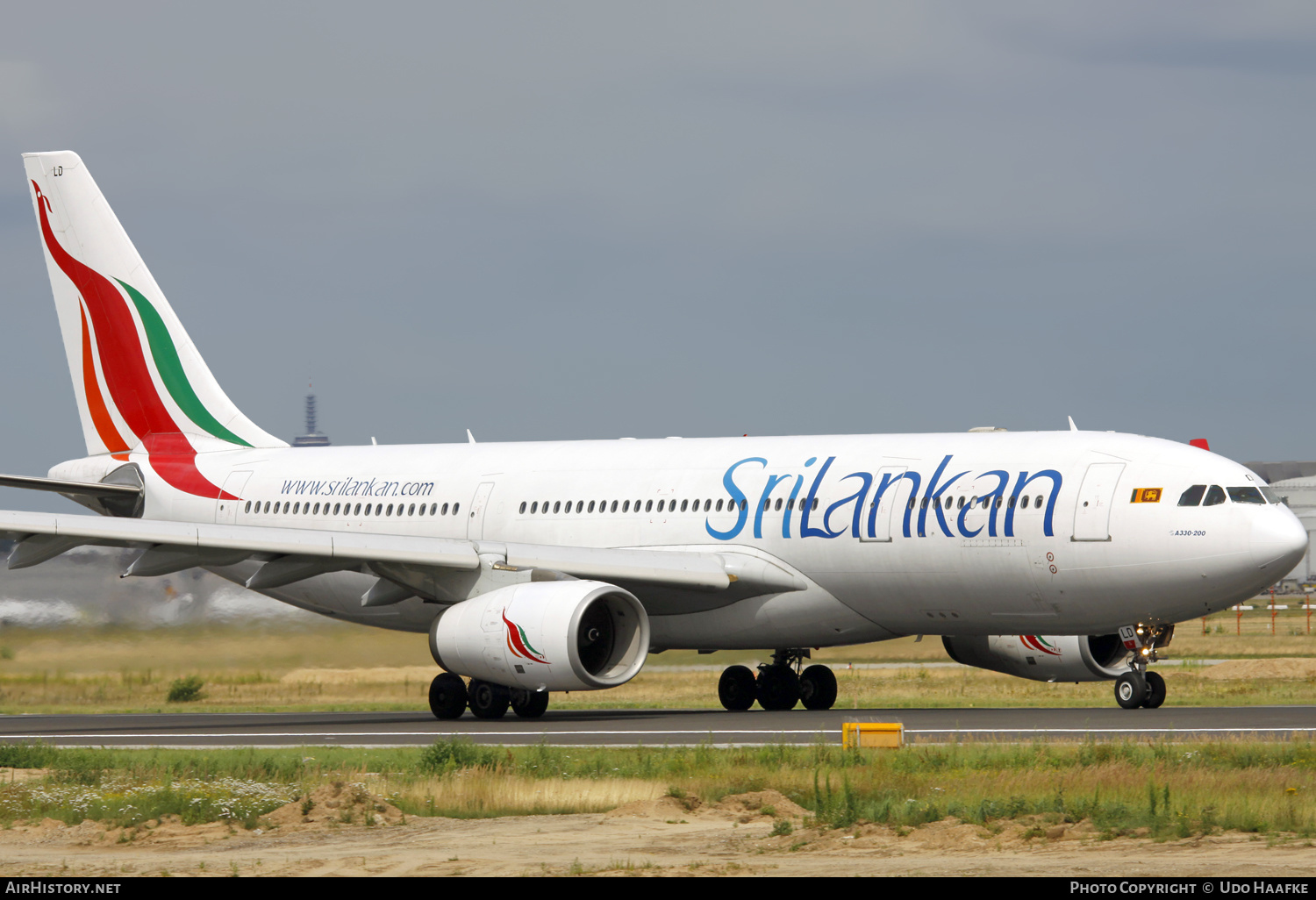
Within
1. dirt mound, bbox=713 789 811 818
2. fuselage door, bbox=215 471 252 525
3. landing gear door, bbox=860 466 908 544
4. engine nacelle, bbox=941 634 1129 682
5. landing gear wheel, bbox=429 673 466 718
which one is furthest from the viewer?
fuselage door, bbox=215 471 252 525

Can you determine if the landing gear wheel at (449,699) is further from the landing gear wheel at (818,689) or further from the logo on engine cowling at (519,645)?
the landing gear wheel at (818,689)

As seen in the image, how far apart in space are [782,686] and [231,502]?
11.0 metres

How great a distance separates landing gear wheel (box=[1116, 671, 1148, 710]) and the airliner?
0.04 meters

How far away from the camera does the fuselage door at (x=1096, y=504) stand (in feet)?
79.3

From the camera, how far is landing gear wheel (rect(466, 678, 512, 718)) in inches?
1037

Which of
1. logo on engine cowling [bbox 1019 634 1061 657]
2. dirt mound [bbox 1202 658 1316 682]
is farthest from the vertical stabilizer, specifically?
dirt mound [bbox 1202 658 1316 682]

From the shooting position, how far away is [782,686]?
2922 cm

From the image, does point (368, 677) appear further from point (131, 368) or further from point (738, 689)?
point (738, 689)

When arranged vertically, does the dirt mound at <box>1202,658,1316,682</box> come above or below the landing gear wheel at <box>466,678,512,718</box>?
above

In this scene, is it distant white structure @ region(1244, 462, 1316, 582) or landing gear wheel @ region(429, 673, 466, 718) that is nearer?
landing gear wheel @ region(429, 673, 466, 718)

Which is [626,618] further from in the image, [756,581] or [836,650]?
[836,650]

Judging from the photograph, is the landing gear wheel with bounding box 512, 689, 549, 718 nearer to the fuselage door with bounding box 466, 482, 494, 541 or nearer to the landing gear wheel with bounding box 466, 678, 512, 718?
the landing gear wheel with bounding box 466, 678, 512, 718

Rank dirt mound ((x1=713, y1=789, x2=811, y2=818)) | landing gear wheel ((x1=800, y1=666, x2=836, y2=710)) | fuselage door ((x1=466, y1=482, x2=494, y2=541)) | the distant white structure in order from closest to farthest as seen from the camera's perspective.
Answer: dirt mound ((x1=713, y1=789, x2=811, y2=818)) < landing gear wheel ((x1=800, y1=666, x2=836, y2=710)) < fuselage door ((x1=466, y1=482, x2=494, y2=541)) < the distant white structure

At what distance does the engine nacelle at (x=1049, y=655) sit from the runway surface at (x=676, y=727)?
97 cm
